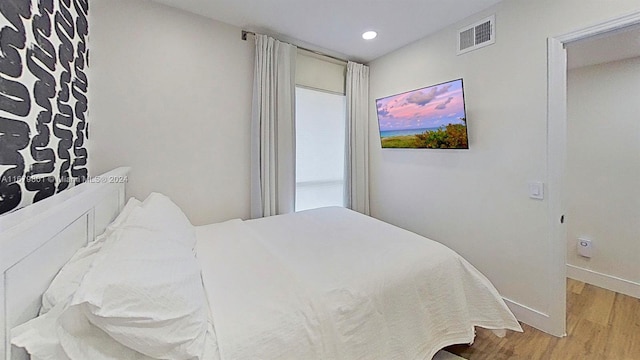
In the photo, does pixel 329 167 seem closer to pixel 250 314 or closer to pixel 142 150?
pixel 142 150

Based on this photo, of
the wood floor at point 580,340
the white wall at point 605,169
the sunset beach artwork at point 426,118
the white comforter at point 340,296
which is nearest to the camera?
the white comforter at point 340,296

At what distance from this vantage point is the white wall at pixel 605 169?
96.7 inches

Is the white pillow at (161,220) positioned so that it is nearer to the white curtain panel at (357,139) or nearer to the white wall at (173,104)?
the white wall at (173,104)

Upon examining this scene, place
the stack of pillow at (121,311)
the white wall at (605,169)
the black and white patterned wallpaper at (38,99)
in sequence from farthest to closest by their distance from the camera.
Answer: the white wall at (605,169) < the black and white patterned wallpaper at (38,99) < the stack of pillow at (121,311)

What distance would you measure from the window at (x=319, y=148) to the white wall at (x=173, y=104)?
0.67m

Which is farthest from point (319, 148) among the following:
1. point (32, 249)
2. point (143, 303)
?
point (32, 249)

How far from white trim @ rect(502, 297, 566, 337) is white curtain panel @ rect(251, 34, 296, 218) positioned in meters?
2.21

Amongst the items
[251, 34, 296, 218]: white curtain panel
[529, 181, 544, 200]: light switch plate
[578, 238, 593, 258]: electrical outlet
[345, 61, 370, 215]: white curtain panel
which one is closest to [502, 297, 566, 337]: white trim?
[529, 181, 544, 200]: light switch plate

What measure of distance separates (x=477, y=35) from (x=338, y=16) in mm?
1256

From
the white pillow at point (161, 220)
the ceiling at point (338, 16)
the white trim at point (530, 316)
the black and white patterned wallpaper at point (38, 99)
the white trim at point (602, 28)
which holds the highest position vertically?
the ceiling at point (338, 16)

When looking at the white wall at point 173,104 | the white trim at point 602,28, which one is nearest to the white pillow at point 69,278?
the white wall at point 173,104

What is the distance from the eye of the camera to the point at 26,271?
2.18 feet

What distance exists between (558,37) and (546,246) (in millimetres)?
1522

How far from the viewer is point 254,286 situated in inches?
49.6
